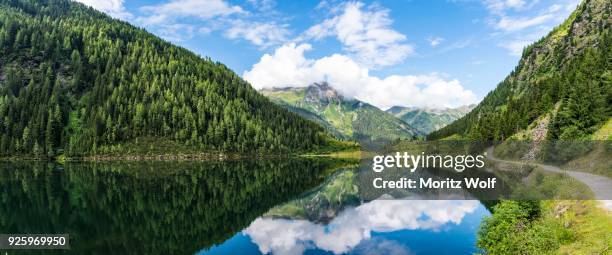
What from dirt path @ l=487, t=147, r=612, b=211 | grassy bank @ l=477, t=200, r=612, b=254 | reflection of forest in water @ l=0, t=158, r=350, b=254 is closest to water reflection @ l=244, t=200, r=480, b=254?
reflection of forest in water @ l=0, t=158, r=350, b=254

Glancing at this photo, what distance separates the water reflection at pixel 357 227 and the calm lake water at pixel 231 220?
0.41 ft

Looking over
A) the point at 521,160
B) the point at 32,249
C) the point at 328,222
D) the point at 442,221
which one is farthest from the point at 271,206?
the point at 521,160

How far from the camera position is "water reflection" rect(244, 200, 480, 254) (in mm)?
46469

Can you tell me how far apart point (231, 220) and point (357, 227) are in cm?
1805

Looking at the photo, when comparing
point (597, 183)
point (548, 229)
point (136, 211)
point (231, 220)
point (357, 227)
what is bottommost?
point (357, 227)

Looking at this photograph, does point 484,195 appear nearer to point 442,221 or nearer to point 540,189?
point 442,221

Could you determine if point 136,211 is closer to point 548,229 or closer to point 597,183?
point 548,229

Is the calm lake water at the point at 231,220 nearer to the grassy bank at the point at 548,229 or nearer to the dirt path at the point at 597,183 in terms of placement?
the grassy bank at the point at 548,229

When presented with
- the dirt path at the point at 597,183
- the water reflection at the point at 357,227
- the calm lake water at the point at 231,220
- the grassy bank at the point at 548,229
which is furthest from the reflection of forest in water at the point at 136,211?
the dirt path at the point at 597,183

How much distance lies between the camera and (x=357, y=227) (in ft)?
187

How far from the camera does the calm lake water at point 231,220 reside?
44844 millimetres

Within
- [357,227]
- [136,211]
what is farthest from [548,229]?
[136,211]

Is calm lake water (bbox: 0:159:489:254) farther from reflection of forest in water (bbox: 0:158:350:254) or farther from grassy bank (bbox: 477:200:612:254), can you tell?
grassy bank (bbox: 477:200:612:254)

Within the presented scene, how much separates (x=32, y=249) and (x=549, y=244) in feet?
151
